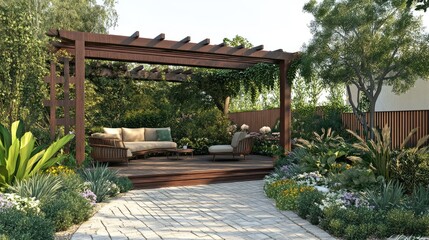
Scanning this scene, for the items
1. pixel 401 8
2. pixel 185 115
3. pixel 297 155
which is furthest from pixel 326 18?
pixel 185 115

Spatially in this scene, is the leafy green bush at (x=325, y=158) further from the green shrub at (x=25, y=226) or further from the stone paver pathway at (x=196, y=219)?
the green shrub at (x=25, y=226)

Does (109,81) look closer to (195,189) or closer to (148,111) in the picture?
(148,111)

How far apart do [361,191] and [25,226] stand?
424 centimetres

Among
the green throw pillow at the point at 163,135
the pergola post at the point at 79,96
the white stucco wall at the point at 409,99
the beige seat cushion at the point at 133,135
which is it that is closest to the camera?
the pergola post at the point at 79,96

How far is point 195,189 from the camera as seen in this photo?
7.59m

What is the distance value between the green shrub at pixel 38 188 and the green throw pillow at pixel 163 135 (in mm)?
6766

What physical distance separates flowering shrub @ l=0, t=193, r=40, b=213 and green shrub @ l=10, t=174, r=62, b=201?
15cm

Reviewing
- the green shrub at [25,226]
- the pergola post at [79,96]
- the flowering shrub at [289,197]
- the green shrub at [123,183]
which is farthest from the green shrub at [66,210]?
the flowering shrub at [289,197]

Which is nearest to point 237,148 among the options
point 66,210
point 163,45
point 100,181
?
point 163,45

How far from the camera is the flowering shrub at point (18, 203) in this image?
454cm

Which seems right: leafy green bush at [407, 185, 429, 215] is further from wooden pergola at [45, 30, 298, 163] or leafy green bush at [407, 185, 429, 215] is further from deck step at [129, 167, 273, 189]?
wooden pergola at [45, 30, 298, 163]

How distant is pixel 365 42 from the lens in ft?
28.0

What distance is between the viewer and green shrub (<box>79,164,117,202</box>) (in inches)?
242

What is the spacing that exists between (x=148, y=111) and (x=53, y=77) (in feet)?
18.9
